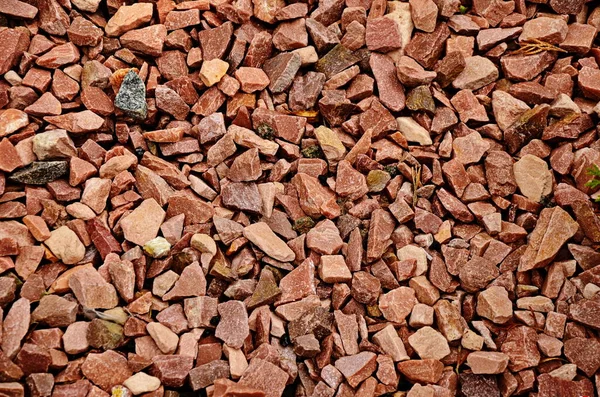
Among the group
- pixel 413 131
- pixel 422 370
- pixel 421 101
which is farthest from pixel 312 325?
pixel 421 101

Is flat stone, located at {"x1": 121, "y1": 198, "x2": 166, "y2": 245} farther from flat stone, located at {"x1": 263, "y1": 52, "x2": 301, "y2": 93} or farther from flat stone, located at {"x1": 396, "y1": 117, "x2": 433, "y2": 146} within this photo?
flat stone, located at {"x1": 396, "y1": 117, "x2": 433, "y2": 146}

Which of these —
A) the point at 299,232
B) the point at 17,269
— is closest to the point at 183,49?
the point at 299,232

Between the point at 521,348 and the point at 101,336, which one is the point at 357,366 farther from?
the point at 101,336

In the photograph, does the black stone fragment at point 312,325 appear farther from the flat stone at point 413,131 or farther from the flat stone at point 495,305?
the flat stone at point 413,131

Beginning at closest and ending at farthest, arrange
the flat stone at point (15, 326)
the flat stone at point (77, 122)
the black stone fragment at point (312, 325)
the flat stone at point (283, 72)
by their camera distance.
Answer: the flat stone at point (15, 326) < the black stone fragment at point (312, 325) < the flat stone at point (77, 122) < the flat stone at point (283, 72)

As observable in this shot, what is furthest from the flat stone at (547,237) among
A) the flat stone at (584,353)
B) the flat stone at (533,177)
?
the flat stone at (584,353)

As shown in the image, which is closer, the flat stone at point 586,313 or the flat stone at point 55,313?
the flat stone at point 55,313

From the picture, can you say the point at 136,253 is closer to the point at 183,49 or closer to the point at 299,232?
the point at 299,232
